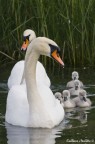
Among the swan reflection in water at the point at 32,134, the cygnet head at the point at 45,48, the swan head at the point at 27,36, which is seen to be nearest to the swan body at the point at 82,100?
the swan reflection in water at the point at 32,134

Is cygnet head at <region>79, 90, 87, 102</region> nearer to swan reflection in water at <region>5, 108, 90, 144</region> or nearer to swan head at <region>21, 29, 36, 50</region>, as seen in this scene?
swan reflection in water at <region>5, 108, 90, 144</region>

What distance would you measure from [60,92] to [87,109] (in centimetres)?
118

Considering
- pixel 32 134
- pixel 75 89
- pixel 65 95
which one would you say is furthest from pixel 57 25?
pixel 32 134

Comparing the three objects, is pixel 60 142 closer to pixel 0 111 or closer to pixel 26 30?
pixel 0 111

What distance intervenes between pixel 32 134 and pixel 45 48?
1289mm

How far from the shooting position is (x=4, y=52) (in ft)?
53.2

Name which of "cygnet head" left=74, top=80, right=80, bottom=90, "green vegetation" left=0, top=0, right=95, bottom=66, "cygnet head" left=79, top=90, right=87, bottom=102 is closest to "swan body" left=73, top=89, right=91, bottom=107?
"cygnet head" left=79, top=90, right=87, bottom=102

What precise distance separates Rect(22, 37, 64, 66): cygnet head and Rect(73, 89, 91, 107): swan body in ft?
5.88

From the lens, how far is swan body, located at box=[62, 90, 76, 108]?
12.4m

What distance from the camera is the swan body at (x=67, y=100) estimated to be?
488 inches

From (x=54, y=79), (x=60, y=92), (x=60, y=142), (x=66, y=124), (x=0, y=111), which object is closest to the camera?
(x=60, y=142)

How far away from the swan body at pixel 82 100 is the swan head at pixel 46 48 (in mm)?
1791

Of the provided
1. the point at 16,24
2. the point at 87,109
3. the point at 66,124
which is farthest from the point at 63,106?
the point at 16,24

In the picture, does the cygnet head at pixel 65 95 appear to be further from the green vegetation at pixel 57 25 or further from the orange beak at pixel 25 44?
the green vegetation at pixel 57 25
